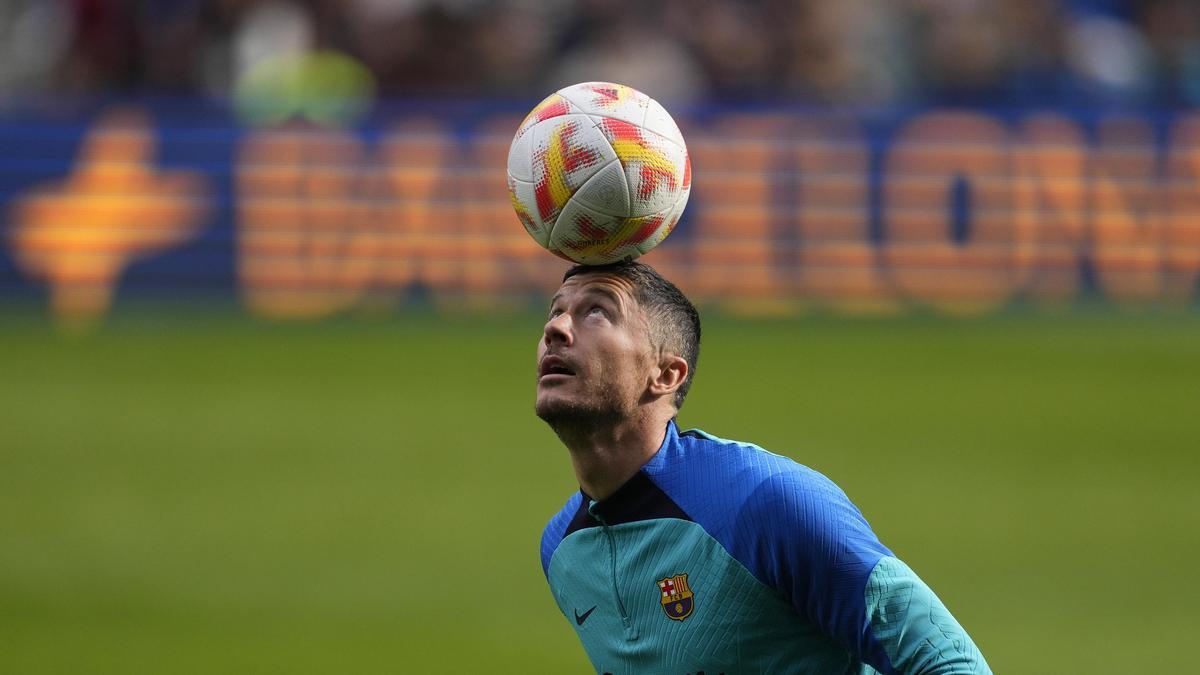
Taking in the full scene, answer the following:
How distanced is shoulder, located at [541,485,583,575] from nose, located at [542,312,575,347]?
0.55 m

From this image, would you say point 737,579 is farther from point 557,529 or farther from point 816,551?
point 557,529

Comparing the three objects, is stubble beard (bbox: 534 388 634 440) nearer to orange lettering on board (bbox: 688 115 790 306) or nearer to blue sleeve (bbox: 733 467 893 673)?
blue sleeve (bbox: 733 467 893 673)

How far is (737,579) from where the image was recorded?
15.5ft

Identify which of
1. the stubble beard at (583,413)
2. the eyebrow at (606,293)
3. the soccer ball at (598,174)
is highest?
the soccer ball at (598,174)

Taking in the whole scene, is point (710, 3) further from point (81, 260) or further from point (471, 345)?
point (81, 260)

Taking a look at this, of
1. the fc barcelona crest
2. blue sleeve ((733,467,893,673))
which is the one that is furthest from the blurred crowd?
blue sleeve ((733,467,893,673))

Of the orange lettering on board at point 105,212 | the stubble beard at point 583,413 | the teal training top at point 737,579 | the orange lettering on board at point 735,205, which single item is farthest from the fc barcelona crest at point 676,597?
the orange lettering on board at point 105,212

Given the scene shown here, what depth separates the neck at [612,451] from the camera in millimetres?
5059

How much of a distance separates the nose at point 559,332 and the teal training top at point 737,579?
0.41 m

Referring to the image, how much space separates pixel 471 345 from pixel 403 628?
21.1 feet

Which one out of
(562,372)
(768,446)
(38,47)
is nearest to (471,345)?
(768,446)

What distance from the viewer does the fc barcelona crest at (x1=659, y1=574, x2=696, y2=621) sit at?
4.86 metres

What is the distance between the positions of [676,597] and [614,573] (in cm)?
27

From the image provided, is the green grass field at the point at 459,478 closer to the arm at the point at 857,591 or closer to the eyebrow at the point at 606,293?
the eyebrow at the point at 606,293
